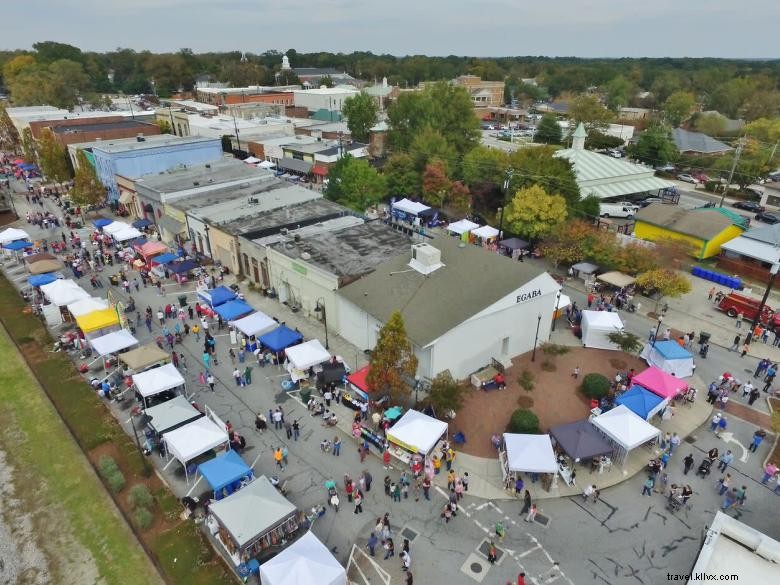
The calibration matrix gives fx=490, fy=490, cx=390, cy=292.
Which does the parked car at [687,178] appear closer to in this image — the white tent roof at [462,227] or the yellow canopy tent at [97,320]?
the white tent roof at [462,227]

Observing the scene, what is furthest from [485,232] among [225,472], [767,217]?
[767,217]

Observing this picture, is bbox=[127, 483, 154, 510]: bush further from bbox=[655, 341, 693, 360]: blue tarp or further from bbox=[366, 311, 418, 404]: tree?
bbox=[655, 341, 693, 360]: blue tarp

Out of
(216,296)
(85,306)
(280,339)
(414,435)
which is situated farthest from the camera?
(216,296)

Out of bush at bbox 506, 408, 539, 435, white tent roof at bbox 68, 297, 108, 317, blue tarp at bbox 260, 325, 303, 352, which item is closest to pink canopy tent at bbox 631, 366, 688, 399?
bush at bbox 506, 408, 539, 435

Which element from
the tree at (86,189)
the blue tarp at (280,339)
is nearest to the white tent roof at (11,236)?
the tree at (86,189)

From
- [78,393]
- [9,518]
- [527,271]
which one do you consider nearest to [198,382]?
[78,393]

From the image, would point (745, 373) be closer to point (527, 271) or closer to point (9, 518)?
point (527, 271)

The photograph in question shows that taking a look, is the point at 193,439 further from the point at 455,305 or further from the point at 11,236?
the point at 11,236
